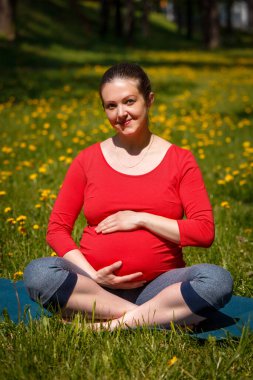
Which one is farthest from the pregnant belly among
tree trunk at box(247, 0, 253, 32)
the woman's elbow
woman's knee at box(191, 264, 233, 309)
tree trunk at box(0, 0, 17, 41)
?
tree trunk at box(247, 0, 253, 32)

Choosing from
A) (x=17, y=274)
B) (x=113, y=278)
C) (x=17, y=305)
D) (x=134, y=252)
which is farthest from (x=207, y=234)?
(x=17, y=274)

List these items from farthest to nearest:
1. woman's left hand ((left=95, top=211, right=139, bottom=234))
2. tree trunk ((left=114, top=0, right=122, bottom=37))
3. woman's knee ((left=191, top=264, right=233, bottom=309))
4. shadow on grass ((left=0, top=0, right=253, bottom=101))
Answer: tree trunk ((left=114, top=0, right=122, bottom=37))
shadow on grass ((left=0, top=0, right=253, bottom=101))
woman's left hand ((left=95, top=211, right=139, bottom=234))
woman's knee ((left=191, top=264, right=233, bottom=309))

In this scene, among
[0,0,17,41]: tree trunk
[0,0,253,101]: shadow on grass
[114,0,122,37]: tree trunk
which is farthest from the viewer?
[114,0,122,37]: tree trunk

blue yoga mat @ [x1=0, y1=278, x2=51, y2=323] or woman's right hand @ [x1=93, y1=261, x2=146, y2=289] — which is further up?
woman's right hand @ [x1=93, y1=261, x2=146, y2=289]

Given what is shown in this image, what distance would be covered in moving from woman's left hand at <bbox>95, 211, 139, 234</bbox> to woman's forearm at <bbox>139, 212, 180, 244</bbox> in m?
0.03

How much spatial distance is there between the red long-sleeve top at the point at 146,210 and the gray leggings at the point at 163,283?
0.11 meters

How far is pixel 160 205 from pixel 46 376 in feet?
3.18

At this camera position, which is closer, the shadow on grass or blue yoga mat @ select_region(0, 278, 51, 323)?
blue yoga mat @ select_region(0, 278, 51, 323)

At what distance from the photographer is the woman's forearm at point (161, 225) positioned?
2.85 m

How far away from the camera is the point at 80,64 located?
61.0ft

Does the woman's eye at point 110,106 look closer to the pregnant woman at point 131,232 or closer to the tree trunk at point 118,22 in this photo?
the pregnant woman at point 131,232

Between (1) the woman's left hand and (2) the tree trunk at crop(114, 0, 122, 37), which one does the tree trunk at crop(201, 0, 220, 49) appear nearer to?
(2) the tree trunk at crop(114, 0, 122, 37)

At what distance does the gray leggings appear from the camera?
8.79 ft

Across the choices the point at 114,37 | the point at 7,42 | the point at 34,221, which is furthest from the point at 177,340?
the point at 114,37
